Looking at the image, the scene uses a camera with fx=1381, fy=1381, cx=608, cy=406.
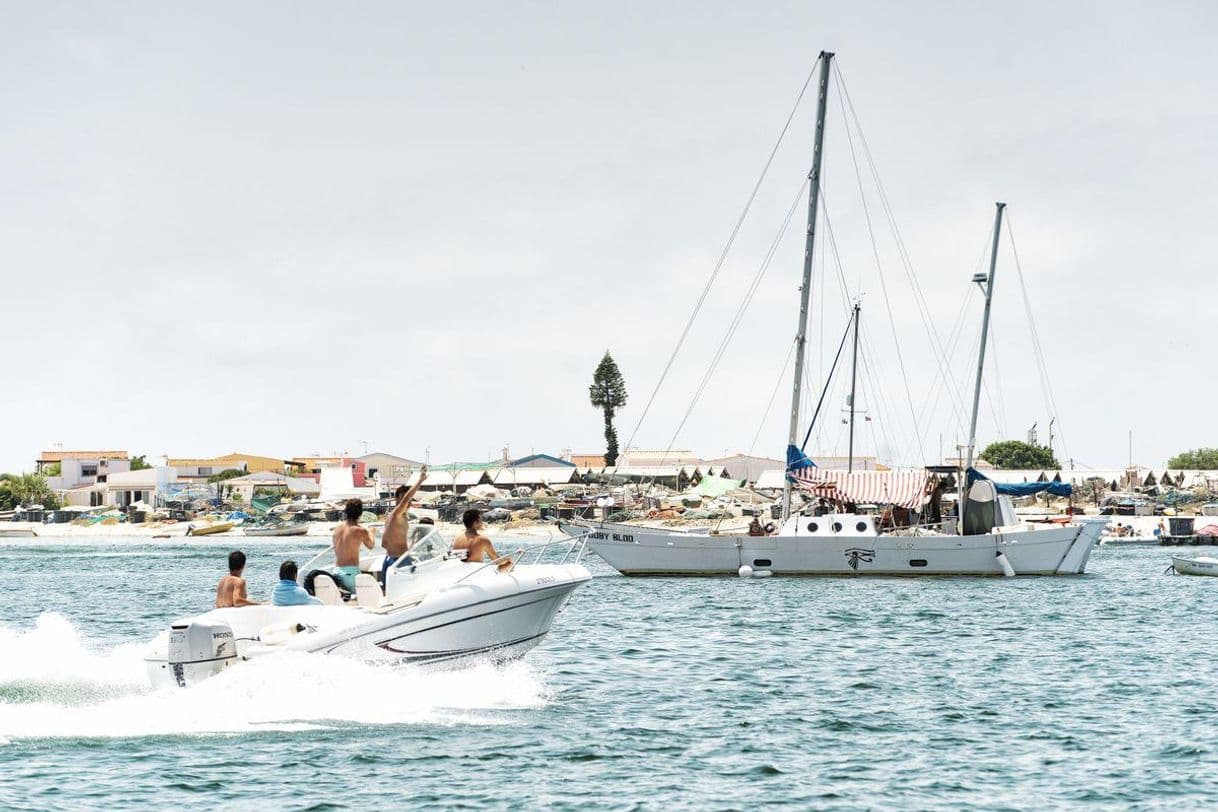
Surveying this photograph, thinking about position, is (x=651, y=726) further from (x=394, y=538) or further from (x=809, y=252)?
(x=809, y=252)

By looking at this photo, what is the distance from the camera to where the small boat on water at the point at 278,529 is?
11959 cm

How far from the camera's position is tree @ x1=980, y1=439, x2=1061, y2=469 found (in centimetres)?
15650

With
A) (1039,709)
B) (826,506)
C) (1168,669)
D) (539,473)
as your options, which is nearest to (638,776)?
(1039,709)

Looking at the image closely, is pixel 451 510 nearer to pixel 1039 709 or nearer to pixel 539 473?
pixel 539 473

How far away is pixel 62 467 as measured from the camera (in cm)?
18725

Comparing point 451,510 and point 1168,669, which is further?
point 451,510

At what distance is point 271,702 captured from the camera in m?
16.5

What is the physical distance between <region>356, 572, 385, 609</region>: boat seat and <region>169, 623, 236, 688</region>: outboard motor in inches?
81.3

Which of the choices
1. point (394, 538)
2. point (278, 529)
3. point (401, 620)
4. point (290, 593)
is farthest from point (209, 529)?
point (401, 620)

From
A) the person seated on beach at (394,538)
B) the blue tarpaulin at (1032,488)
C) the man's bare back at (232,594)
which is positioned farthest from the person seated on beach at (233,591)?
the blue tarpaulin at (1032,488)

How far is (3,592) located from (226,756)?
131 feet

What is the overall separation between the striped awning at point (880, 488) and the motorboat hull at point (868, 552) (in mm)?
1488

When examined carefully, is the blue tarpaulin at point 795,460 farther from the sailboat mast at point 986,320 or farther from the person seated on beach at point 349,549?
the person seated on beach at point 349,549

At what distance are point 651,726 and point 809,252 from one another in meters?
34.5
